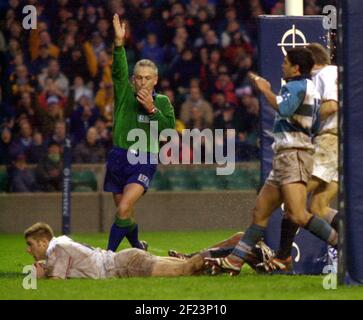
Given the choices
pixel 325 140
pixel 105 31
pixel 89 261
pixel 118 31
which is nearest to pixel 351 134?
pixel 325 140

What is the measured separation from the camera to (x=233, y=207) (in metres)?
18.9

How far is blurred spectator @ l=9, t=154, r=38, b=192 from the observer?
1877 cm

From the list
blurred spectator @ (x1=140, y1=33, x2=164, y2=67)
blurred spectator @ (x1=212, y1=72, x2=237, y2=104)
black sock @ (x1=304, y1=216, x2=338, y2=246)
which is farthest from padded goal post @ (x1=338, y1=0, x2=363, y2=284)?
blurred spectator @ (x1=140, y1=33, x2=164, y2=67)

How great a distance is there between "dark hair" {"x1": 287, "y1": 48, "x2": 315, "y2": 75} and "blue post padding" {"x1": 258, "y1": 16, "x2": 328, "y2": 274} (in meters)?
0.72

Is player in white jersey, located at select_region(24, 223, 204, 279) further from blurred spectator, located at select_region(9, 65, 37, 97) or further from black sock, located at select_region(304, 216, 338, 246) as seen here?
blurred spectator, located at select_region(9, 65, 37, 97)

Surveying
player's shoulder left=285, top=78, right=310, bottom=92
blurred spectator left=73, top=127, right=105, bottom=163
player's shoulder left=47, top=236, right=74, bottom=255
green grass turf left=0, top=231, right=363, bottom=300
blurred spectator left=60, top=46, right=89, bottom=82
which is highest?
blurred spectator left=60, top=46, right=89, bottom=82

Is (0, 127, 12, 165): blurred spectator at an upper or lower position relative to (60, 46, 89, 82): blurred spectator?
lower

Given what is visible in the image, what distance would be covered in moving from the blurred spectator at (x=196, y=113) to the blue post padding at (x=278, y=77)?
821 centimetres

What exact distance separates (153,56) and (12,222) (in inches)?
152

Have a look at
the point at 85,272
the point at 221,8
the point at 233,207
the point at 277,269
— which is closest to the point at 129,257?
the point at 85,272

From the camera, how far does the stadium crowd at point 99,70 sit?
1927 centimetres

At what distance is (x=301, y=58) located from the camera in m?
10.7
